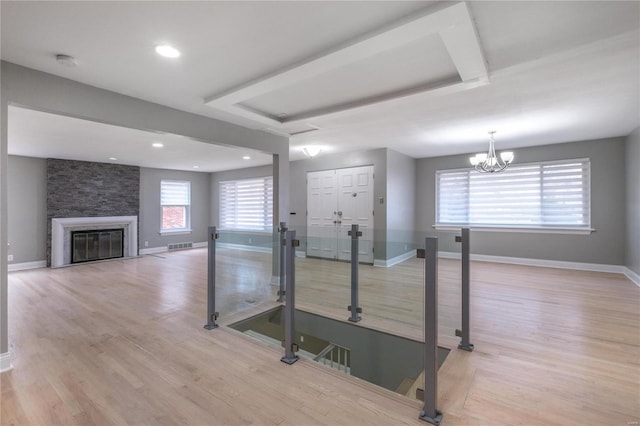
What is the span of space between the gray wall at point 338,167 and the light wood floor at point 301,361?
1656 millimetres

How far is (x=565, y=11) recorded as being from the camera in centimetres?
189

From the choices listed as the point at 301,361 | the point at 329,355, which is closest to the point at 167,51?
the point at 301,361

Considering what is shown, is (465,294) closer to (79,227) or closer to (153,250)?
(79,227)

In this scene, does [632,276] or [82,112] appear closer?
[82,112]

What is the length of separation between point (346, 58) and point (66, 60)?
7.14 feet

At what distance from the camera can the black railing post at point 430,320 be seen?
1841mm

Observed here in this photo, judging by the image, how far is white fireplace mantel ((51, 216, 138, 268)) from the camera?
6.64 metres

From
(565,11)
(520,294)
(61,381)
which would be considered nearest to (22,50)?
(61,381)

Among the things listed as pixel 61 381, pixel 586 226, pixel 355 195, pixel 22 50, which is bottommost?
pixel 61 381

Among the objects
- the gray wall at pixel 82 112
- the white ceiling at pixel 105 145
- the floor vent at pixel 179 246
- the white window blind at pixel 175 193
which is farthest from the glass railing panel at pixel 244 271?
the white window blind at pixel 175 193

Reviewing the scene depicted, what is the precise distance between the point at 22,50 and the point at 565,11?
3737mm

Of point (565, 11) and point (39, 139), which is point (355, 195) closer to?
point (565, 11)

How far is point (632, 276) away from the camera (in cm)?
486

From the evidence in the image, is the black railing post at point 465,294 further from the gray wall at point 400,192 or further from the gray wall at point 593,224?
the gray wall at point 593,224
